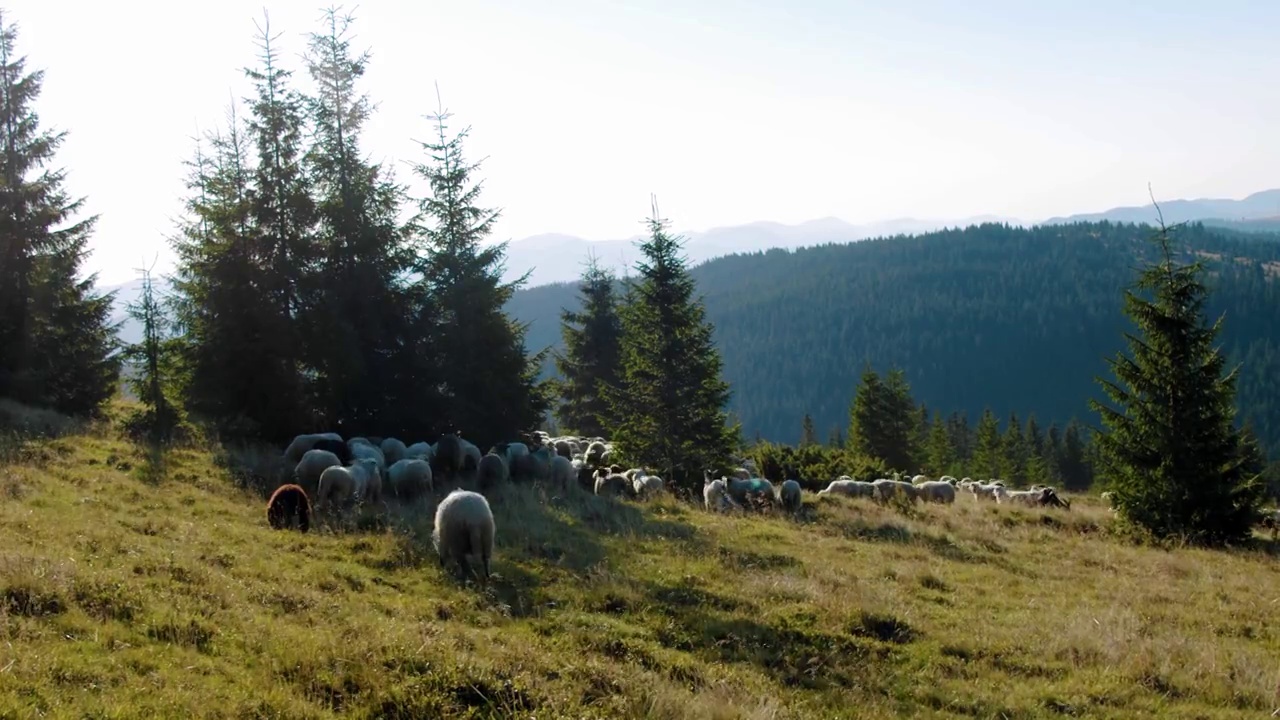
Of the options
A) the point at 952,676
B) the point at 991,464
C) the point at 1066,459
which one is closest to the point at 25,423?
the point at 952,676

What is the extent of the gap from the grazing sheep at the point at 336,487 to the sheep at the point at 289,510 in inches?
61.0

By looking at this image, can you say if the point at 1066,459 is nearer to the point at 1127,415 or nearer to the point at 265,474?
the point at 1127,415

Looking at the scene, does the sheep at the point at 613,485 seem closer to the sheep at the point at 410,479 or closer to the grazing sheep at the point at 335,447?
the sheep at the point at 410,479

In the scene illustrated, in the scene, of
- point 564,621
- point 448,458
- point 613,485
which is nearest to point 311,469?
point 448,458

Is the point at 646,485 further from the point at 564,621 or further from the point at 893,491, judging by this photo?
the point at 564,621

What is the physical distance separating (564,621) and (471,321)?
17298 millimetres

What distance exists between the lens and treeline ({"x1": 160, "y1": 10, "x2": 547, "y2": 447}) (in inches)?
905

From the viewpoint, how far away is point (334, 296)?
24.9 meters

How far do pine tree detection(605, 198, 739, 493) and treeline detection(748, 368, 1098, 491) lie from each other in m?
7.88

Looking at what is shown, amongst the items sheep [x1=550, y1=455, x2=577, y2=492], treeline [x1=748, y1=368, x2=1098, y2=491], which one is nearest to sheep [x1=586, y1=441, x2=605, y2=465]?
sheep [x1=550, y1=455, x2=577, y2=492]

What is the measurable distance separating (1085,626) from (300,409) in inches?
776

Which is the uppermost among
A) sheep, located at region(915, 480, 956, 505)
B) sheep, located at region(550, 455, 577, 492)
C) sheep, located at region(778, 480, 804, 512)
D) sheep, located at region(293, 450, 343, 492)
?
sheep, located at region(293, 450, 343, 492)

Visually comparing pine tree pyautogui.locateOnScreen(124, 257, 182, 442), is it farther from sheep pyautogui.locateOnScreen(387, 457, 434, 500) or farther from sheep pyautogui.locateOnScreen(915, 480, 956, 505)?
sheep pyautogui.locateOnScreen(915, 480, 956, 505)

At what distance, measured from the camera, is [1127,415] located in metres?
24.0
